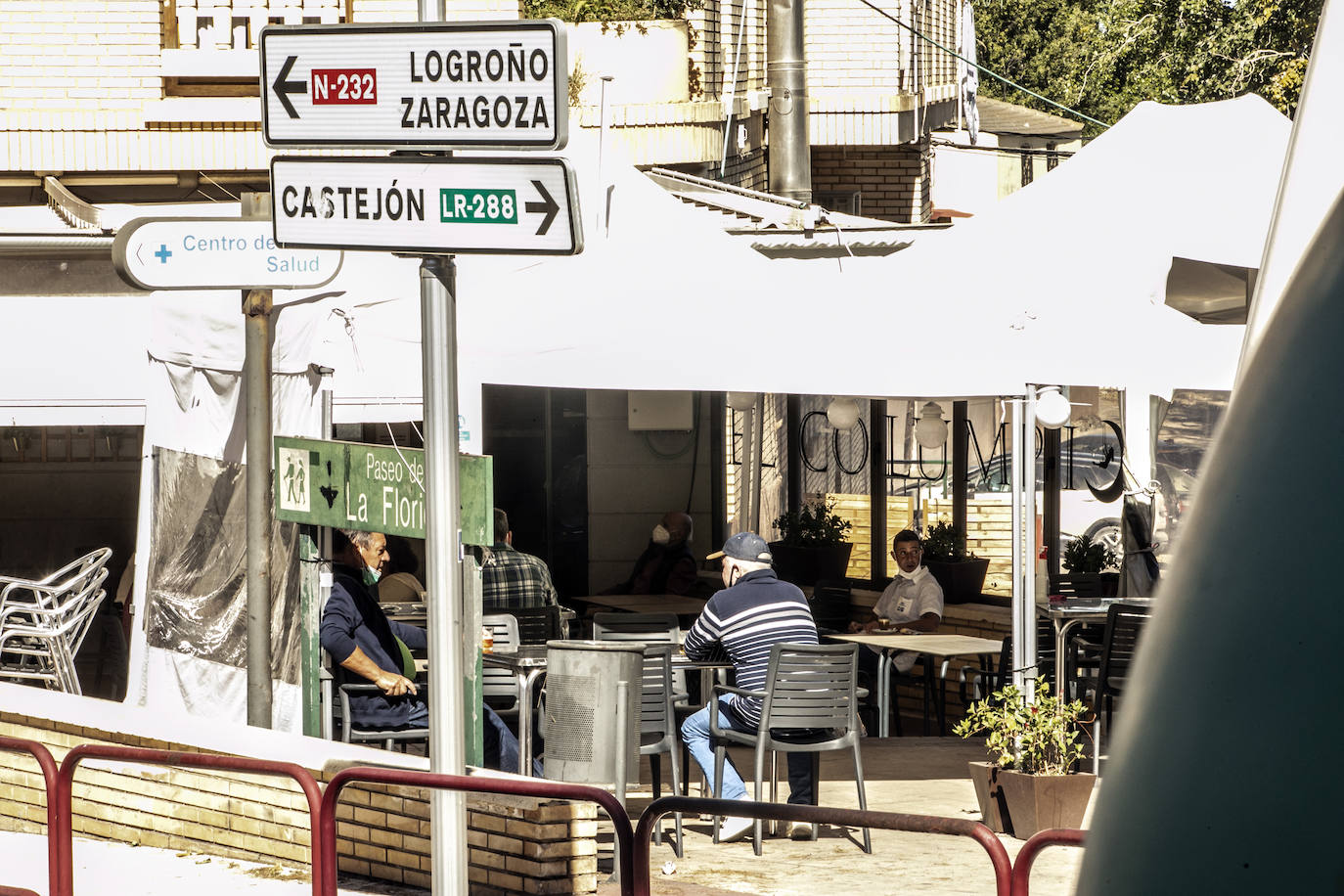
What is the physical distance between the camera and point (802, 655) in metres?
7.77

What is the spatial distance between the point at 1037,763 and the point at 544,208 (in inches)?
184

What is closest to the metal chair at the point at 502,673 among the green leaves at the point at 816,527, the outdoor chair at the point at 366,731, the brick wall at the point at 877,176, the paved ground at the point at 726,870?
the outdoor chair at the point at 366,731

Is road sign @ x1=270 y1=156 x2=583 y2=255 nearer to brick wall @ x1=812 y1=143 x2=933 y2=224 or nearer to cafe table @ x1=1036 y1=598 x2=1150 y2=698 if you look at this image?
cafe table @ x1=1036 y1=598 x2=1150 y2=698

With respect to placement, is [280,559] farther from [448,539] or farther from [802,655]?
[448,539]

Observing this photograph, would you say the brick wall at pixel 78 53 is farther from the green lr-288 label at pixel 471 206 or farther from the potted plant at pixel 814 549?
the green lr-288 label at pixel 471 206

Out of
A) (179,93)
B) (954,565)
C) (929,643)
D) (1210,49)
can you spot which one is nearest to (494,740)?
(929,643)

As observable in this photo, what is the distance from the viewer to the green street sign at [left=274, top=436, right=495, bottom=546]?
5547 millimetres

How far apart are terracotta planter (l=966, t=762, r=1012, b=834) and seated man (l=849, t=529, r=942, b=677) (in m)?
3.55

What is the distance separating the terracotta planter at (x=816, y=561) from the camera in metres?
14.3

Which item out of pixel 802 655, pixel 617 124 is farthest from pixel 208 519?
pixel 617 124

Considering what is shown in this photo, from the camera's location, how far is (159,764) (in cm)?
579

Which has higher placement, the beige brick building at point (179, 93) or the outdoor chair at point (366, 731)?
the beige brick building at point (179, 93)

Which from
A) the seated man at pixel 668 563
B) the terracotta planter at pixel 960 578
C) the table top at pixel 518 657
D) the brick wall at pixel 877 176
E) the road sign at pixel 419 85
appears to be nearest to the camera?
the road sign at pixel 419 85

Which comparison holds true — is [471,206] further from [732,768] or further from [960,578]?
[960,578]
